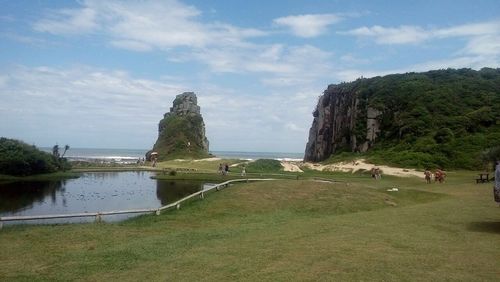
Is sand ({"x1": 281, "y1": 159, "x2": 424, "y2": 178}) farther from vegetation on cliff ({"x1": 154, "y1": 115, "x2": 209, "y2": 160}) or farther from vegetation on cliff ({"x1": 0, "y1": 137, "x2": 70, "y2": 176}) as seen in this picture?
vegetation on cliff ({"x1": 154, "y1": 115, "x2": 209, "y2": 160})

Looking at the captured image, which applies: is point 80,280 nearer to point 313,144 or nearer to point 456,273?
point 456,273

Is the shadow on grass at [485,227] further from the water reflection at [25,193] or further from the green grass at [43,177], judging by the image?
the green grass at [43,177]

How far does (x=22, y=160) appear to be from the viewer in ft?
191

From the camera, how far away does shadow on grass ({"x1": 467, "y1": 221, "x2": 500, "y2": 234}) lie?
16875mm

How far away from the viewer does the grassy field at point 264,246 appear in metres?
11.5

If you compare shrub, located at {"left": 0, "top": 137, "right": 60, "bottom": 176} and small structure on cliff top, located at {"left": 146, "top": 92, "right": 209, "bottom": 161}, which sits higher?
small structure on cliff top, located at {"left": 146, "top": 92, "right": 209, "bottom": 161}

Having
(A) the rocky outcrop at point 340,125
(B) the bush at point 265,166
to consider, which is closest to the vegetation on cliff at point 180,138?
(A) the rocky outcrop at point 340,125

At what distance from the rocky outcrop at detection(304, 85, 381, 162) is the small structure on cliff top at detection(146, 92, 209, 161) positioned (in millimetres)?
30019

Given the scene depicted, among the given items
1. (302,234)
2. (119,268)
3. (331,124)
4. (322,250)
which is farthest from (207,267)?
(331,124)

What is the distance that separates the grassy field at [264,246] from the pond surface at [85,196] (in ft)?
26.0

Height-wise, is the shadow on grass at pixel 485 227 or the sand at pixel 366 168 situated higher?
the sand at pixel 366 168

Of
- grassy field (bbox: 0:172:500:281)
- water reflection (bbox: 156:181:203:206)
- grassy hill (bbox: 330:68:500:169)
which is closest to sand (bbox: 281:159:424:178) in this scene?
grassy hill (bbox: 330:68:500:169)

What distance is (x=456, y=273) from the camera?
1088cm

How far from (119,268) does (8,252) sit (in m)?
4.92
